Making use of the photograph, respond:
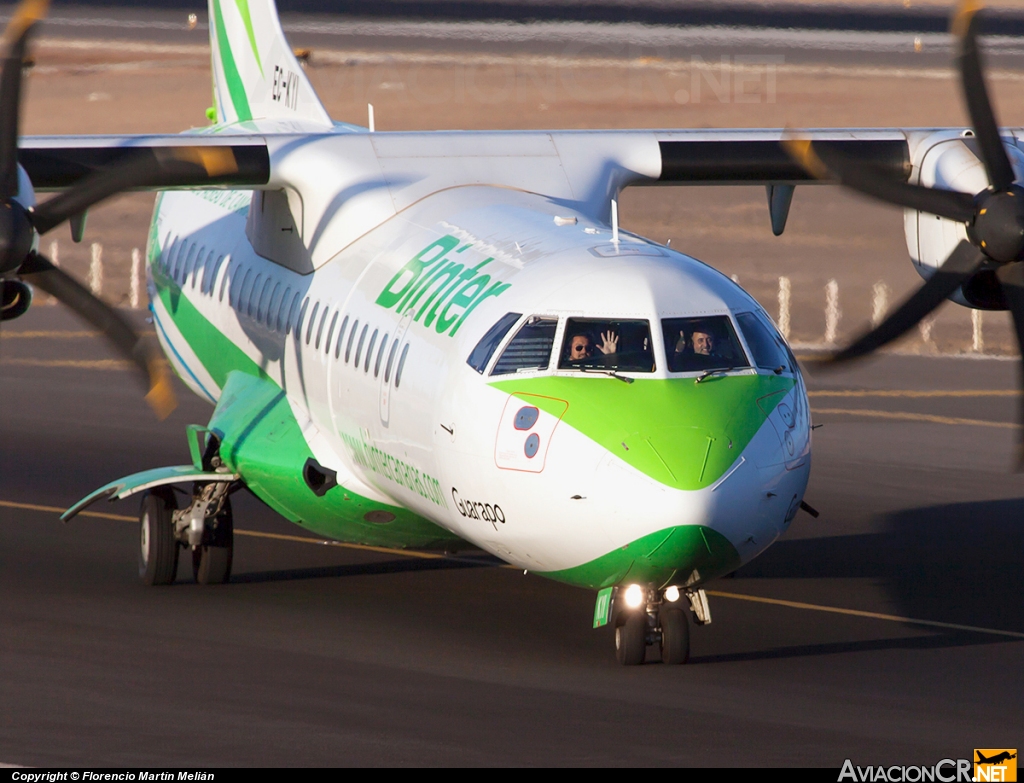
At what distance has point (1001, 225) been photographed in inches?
667

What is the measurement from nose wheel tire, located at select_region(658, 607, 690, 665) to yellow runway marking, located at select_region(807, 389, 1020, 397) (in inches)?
681

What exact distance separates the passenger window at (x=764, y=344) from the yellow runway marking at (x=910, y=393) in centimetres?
1692

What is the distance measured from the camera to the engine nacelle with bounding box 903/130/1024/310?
19.4 meters

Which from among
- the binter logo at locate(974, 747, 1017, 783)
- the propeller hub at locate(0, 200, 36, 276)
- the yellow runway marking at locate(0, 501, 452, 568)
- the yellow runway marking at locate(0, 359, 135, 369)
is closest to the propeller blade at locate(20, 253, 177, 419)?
the propeller hub at locate(0, 200, 36, 276)

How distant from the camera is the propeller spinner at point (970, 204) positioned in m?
17.0

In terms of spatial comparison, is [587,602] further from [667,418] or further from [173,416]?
[173,416]

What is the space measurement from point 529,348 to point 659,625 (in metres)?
2.63

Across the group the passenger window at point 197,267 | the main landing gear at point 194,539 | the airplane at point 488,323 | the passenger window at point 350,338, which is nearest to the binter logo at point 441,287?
the airplane at point 488,323

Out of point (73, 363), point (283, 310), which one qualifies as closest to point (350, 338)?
point (283, 310)

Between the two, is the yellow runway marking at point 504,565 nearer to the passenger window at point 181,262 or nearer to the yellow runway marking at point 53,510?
the yellow runway marking at point 53,510

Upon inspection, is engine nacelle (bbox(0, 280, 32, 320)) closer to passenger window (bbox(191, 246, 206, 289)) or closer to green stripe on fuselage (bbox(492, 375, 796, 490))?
passenger window (bbox(191, 246, 206, 289))

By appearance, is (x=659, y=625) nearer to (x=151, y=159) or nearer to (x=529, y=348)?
(x=529, y=348)

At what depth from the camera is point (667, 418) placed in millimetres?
13828

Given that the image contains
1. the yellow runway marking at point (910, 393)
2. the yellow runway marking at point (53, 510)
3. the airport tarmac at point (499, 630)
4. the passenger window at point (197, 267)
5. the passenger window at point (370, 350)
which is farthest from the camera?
the yellow runway marking at point (910, 393)
